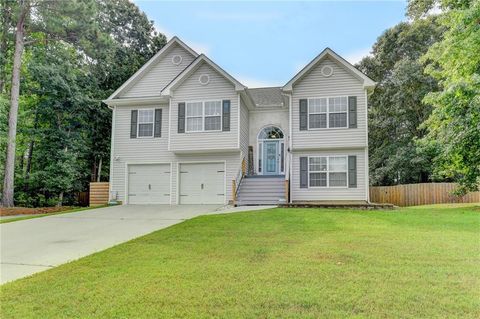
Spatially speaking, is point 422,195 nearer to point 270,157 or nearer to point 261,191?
point 270,157

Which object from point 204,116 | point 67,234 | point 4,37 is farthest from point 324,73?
point 4,37

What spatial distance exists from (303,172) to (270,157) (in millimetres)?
2958

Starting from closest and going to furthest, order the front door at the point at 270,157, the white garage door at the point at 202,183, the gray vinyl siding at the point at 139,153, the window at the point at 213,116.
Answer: the window at the point at 213,116
the white garage door at the point at 202,183
the gray vinyl siding at the point at 139,153
the front door at the point at 270,157

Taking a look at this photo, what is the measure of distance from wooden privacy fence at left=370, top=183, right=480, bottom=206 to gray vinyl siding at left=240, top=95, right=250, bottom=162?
907 cm

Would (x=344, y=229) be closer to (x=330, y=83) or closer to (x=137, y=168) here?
(x=330, y=83)

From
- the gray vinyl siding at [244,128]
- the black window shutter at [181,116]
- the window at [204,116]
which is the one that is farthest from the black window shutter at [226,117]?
the black window shutter at [181,116]

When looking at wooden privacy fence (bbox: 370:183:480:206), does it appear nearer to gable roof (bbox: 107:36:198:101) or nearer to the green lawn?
the green lawn

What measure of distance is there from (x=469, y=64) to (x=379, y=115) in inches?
590

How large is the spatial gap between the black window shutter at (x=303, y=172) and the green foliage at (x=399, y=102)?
1001 cm

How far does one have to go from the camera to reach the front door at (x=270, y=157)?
18.0 meters

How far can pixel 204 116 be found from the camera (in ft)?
52.6

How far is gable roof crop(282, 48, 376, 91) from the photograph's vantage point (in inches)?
588

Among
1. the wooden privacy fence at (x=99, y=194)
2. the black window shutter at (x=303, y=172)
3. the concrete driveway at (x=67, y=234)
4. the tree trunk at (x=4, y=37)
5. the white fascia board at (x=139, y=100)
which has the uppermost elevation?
the tree trunk at (x=4, y=37)

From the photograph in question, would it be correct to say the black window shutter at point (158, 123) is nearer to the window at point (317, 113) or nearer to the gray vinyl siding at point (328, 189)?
the gray vinyl siding at point (328, 189)
